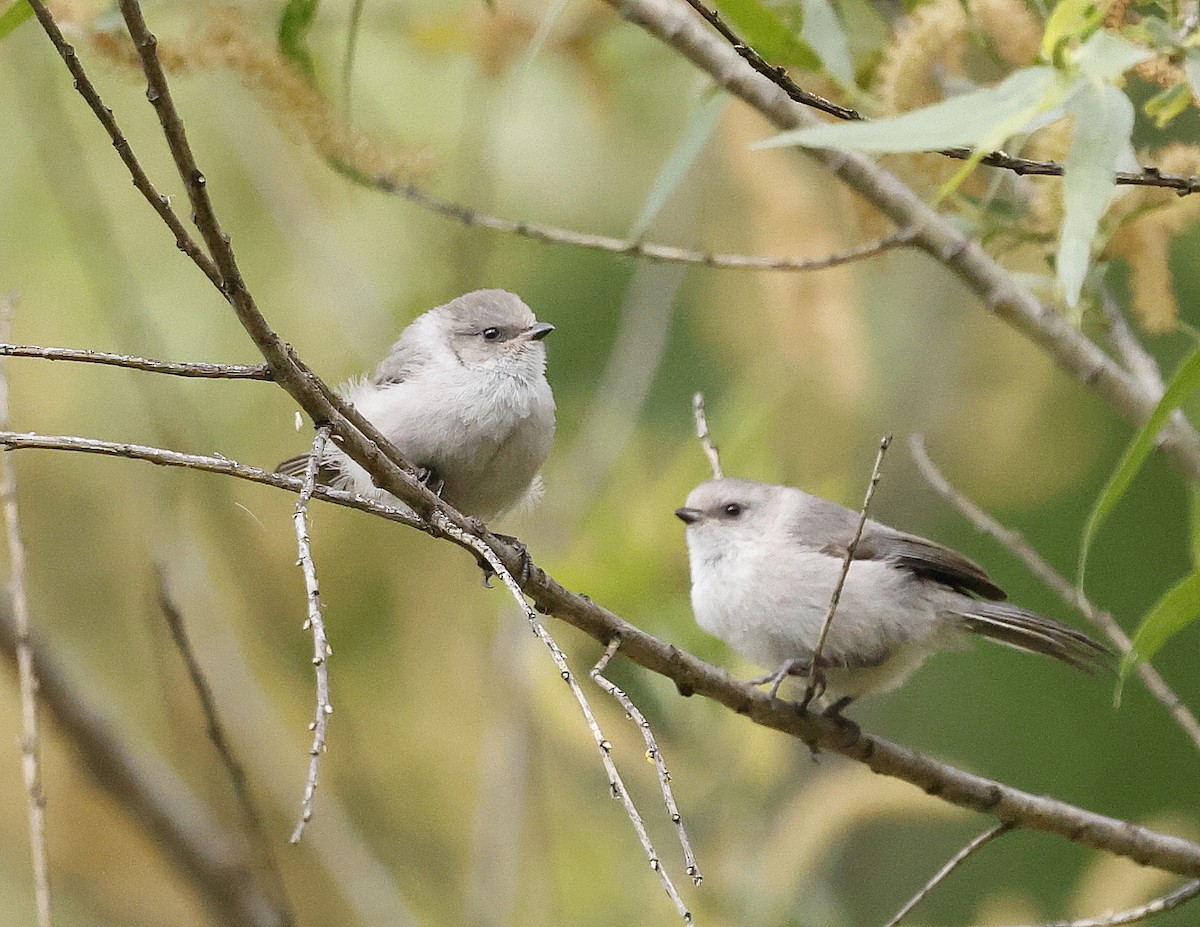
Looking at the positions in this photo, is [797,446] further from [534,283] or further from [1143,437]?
[1143,437]

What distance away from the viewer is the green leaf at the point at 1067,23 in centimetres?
130

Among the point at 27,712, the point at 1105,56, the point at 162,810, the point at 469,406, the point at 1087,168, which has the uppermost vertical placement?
the point at 1105,56

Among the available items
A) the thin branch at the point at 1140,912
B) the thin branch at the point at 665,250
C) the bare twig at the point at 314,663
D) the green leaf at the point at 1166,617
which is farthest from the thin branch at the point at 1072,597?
the bare twig at the point at 314,663

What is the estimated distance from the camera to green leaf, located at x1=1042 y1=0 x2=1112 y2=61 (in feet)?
4.25

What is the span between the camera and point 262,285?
13.6ft

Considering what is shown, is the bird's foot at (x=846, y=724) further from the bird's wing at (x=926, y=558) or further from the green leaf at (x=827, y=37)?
the green leaf at (x=827, y=37)

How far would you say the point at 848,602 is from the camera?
2967mm

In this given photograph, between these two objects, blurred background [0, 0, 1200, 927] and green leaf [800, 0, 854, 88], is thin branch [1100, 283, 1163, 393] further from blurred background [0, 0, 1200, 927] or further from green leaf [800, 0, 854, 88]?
green leaf [800, 0, 854, 88]

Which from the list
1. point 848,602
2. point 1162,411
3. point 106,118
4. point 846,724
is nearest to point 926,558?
point 848,602

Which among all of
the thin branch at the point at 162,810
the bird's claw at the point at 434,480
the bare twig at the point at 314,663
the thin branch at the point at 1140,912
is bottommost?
the thin branch at the point at 162,810

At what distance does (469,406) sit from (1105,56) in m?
1.57

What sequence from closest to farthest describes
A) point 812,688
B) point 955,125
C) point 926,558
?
point 955,125 → point 812,688 → point 926,558

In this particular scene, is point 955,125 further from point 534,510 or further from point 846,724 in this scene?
point 534,510

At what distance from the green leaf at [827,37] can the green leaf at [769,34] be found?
43 mm
